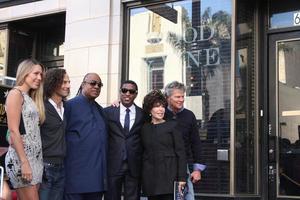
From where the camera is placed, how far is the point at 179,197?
4965 millimetres

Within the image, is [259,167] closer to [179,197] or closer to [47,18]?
[179,197]

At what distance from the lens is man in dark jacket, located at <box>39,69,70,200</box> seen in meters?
4.74

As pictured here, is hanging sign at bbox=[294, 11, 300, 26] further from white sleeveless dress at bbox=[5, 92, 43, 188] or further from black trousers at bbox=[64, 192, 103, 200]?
white sleeveless dress at bbox=[5, 92, 43, 188]

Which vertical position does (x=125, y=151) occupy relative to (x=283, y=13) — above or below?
below

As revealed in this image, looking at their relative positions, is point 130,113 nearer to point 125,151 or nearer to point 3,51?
point 125,151

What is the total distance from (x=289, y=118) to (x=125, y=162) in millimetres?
3319

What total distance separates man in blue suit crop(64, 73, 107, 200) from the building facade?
2.77 m

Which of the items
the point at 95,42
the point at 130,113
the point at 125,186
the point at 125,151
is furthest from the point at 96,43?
the point at 125,186

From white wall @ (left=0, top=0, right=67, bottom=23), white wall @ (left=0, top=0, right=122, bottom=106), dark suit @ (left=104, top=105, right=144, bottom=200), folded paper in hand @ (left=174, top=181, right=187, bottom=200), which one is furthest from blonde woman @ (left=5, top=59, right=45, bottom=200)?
white wall @ (left=0, top=0, right=67, bottom=23)

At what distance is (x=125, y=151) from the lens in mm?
5234

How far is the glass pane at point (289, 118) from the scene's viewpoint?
7508mm

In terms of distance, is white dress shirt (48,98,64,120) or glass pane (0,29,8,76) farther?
glass pane (0,29,8,76)

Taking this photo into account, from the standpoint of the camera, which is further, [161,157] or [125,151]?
[125,151]

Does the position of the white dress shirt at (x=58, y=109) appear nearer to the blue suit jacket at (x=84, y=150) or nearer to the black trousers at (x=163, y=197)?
the blue suit jacket at (x=84, y=150)
